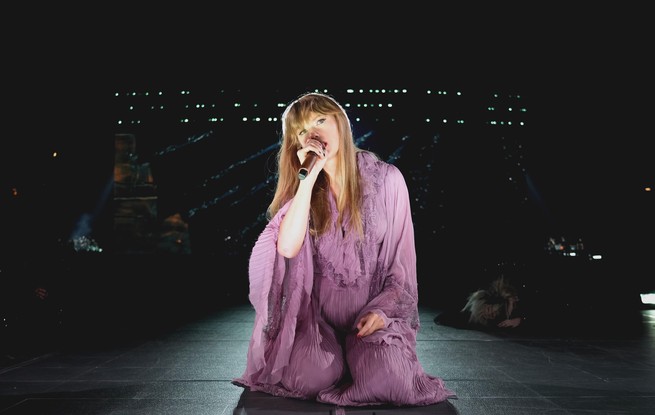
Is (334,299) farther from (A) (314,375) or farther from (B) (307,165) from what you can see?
(B) (307,165)

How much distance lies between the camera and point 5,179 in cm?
561

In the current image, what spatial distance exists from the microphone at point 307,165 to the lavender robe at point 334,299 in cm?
33

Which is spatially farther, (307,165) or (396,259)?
(396,259)

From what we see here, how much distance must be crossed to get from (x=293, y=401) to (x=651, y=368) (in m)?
2.20

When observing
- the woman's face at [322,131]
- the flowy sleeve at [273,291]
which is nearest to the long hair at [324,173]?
the woman's face at [322,131]

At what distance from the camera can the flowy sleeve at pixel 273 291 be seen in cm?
200

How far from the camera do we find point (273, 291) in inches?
79.5

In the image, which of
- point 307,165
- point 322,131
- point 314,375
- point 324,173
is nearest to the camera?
point 307,165

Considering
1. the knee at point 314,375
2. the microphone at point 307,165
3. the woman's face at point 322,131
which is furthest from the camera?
the woman's face at point 322,131

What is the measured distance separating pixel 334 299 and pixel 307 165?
23.3 inches

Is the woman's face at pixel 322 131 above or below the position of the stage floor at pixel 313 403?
above

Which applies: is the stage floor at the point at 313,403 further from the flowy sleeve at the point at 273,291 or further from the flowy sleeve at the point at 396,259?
the flowy sleeve at the point at 396,259

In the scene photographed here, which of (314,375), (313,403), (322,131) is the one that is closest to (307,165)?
A: (322,131)

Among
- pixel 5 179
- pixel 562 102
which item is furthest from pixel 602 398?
pixel 562 102
